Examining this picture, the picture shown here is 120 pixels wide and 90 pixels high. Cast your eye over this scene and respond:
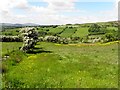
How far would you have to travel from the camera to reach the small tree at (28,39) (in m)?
55.1

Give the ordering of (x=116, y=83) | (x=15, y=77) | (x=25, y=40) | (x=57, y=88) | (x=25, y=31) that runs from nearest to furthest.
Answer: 1. (x=57, y=88)
2. (x=116, y=83)
3. (x=15, y=77)
4. (x=25, y=40)
5. (x=25, y=31)

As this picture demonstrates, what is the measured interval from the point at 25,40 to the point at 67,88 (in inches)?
1374

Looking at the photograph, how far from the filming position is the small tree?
55094 mm

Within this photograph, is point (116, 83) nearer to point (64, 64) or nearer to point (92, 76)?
point (92, 76)

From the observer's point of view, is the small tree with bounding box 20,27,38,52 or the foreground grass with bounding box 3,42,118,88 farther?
the small tree with bounding box 20,27,38,52

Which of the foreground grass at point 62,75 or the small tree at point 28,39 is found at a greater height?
the small tree at point 28,39

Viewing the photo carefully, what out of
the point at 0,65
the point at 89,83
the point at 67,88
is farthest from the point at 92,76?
the point at 0,65

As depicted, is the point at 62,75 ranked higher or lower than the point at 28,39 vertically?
lower

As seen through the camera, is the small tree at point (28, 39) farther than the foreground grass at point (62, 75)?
Yes

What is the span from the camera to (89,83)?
2664 cm

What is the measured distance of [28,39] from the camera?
5816 centimetres

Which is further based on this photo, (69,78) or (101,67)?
(101,67)

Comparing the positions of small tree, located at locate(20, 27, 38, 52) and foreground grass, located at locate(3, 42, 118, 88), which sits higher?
small tree, located at locate(20, 27, 38, 52)

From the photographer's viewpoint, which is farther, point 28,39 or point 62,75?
point 28,39
